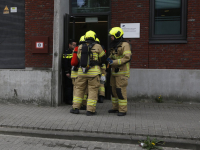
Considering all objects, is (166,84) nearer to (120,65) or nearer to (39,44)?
(120,65)

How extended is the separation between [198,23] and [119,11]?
2454mm

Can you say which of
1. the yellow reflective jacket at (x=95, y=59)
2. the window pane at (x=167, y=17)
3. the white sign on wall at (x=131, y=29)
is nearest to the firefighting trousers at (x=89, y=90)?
the yellow reflective jacket at (x=95, y=59)

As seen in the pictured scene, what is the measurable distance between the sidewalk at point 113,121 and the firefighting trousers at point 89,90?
302 mm

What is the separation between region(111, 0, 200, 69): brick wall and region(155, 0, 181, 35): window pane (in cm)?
38

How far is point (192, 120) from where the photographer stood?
6027 mm

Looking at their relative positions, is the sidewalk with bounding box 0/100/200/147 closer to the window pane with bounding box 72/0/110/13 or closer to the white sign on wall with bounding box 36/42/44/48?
the white sign on wall with bounding box 36/42/44/48

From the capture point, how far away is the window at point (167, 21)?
8086 millimetres

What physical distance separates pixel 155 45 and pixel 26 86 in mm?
4253

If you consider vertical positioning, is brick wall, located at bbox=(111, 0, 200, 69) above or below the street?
above

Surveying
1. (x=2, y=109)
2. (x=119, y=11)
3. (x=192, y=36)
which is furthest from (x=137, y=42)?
(x=2, y=109)

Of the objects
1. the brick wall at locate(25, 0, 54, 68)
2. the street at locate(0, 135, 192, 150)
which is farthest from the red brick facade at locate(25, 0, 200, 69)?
the street at locate(0, 135, 192, 150)

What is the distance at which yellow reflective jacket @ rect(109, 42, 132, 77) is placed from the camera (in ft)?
20.5

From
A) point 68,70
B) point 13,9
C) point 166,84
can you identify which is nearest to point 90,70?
point 68,70

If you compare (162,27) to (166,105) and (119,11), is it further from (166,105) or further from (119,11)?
(166,105)
